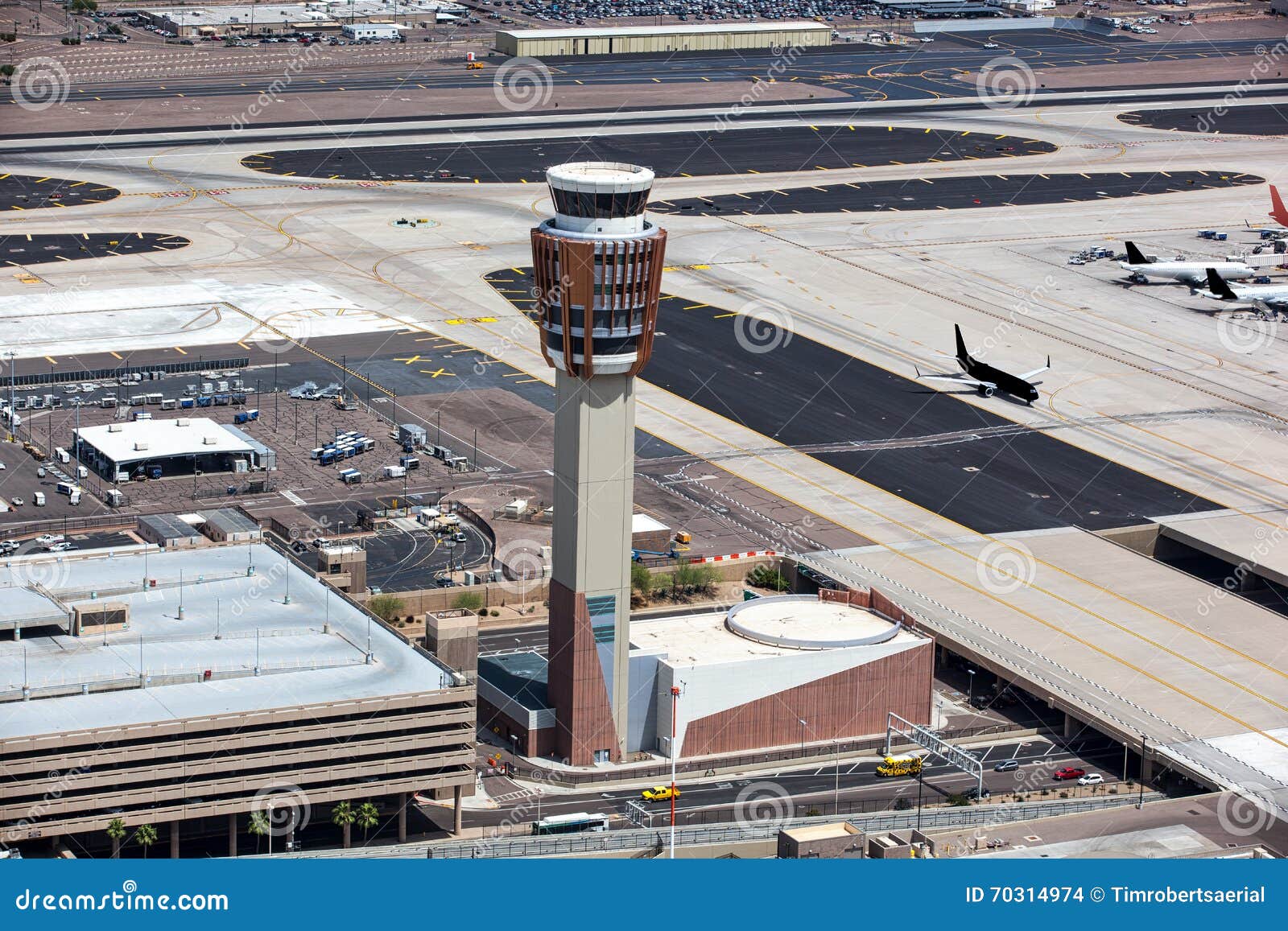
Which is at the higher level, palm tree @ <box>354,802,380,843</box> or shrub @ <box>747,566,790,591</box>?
palm tree @ <box>354,802,380,843</box>

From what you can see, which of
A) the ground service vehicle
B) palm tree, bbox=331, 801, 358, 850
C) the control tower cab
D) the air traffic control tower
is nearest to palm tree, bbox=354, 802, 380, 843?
palm tree, bbox=331, 801, 358, 850

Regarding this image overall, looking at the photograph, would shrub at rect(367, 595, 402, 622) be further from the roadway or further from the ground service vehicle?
the ground service vehicle

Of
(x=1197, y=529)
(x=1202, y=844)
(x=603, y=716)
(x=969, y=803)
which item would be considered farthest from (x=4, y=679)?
(x=1197, y=529)

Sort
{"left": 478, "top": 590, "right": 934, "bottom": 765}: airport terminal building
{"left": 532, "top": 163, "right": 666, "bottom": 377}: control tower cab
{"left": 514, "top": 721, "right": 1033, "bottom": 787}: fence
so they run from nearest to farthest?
{"left": 532, "top": 163, "right": 666, "bottom": 377}: control tower cab → {"left": 514, "top": 721, "right": 1033, "bottom": 787}: fence → {"left": 478, "top": 590, "right": 934, "bottom": 765}: airport terminal building

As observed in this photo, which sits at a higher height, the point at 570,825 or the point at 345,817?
the point at 345,817

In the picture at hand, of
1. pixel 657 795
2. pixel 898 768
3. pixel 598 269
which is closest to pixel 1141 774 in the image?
pixel 898 768

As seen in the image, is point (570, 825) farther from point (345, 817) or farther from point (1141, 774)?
point (1141, 774)

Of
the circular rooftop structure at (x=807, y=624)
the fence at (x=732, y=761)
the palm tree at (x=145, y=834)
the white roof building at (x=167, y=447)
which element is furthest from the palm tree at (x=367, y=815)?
the white roof building at (x=167, y=447)
